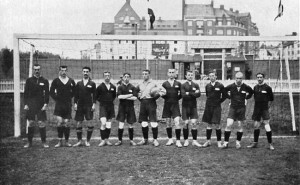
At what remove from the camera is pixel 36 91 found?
21.9ft

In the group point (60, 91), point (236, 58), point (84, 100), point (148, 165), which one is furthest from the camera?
point (236, 58)

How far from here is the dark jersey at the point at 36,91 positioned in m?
→ 6.65

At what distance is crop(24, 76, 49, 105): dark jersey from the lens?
6.65 metres

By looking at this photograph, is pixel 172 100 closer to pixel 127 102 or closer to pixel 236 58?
pixel 127 102

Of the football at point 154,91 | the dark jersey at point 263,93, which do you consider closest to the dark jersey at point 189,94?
the football at point 154,91

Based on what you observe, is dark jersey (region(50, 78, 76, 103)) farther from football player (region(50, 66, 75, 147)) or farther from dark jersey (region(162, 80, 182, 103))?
dark jersey (region(162, 80, 182, 103))

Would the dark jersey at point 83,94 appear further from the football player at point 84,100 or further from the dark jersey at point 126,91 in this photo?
the dark jersey at point 126,91

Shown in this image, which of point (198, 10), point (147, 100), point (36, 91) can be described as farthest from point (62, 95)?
point (198, 10)

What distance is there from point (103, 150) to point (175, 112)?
5.93ft

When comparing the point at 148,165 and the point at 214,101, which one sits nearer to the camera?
the point at 148,165

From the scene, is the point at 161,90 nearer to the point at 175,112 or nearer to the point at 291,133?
the point at 175,112

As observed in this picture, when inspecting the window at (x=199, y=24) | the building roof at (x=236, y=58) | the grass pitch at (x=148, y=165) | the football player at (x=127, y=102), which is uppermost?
the window at (x=199, y=24)

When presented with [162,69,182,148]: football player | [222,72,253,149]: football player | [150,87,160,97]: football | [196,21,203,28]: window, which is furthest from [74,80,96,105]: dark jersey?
[196,21,203,28]: window

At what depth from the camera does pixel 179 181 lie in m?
4.41
